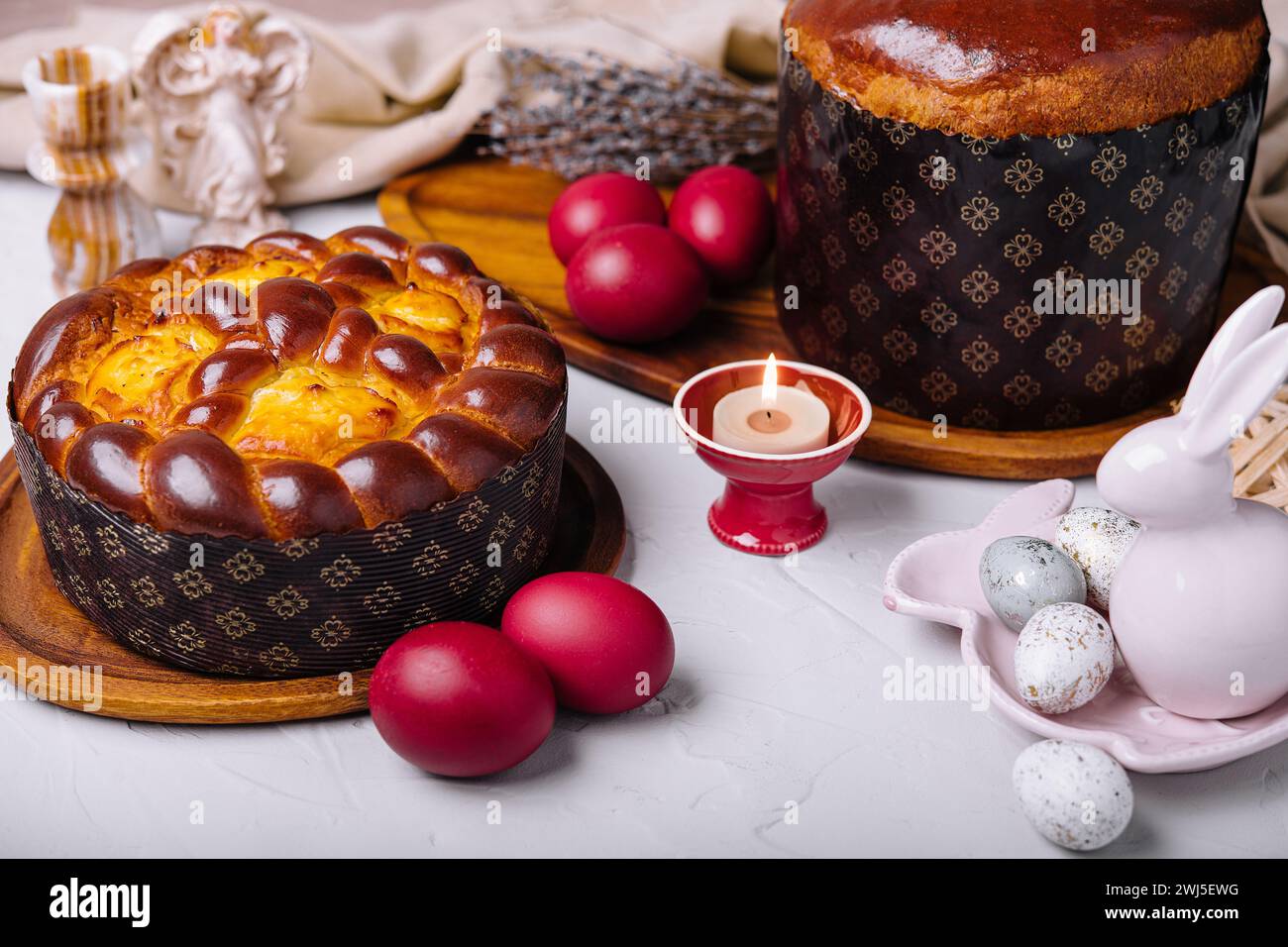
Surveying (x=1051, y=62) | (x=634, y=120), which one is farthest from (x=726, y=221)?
(x=1051, y=62)

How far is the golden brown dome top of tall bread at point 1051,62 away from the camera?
1.66 m

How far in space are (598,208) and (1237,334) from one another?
1141mm

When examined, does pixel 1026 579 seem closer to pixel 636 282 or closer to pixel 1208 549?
pixel 1208 549

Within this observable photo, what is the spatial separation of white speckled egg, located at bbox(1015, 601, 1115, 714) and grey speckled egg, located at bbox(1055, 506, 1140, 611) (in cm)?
12

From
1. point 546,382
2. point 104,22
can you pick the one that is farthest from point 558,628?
point 104,22

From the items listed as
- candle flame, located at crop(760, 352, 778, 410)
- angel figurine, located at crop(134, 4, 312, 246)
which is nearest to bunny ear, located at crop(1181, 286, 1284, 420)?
candle flame, located at crop(760, 352, 778, 410)

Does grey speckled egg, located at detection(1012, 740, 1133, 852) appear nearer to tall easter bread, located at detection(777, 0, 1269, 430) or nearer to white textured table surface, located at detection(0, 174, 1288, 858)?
white textured table surface, located at detection(0, 174, 1288, 858)

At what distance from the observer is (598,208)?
219cm

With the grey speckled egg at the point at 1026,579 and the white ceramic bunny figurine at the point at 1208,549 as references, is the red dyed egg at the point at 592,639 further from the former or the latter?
the white ceramic bunny figurine at the point at 1208,549

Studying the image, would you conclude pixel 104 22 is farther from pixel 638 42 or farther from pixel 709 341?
pixel 709 341

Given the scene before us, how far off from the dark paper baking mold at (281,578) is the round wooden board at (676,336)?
22.3 inches

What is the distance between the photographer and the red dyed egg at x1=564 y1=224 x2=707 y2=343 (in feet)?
6.66

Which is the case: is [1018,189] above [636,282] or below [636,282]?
above

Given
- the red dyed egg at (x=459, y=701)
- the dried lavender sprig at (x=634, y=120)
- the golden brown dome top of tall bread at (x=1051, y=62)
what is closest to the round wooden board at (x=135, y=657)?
the red dyed egg at (x=459, y=701)
